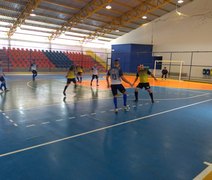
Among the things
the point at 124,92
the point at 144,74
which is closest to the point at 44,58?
the point at 144,74

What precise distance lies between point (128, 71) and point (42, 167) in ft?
95.0

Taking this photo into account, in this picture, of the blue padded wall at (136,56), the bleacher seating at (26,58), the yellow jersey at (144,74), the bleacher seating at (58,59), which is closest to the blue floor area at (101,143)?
the yellow jersey at (144,74)

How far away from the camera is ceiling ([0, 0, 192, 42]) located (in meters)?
22.0

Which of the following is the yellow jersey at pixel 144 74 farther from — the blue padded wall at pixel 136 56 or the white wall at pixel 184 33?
the blue padded wall at pixel 136 56

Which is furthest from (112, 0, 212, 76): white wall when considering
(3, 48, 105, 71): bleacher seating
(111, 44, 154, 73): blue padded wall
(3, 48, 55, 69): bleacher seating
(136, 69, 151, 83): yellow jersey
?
(136, 69, 151, 83): yellow jersey

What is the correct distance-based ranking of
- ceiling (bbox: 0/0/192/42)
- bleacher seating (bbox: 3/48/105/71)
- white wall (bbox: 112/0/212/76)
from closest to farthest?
ceiling (bbox: 0/0/192/42) < white wall (bbox: 112/0/212/76) < bleacher seating (bbox: 3/48/105/71)

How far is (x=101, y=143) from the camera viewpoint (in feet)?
15.2

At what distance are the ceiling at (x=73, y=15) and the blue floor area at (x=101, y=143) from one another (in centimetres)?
1684

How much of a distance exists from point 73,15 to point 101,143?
23608 millimetres

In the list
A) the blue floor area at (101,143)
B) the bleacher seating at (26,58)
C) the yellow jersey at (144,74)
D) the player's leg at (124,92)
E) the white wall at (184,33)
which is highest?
the white wall at (184,33)

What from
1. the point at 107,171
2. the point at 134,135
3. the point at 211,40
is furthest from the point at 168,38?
the point at 107,171

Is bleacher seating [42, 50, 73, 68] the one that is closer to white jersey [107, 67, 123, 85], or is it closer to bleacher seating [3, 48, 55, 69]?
bleacher seating [3, 48, 55, 69]

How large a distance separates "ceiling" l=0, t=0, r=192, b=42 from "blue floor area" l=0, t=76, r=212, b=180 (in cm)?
1684

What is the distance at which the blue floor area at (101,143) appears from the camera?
3.45 metres
